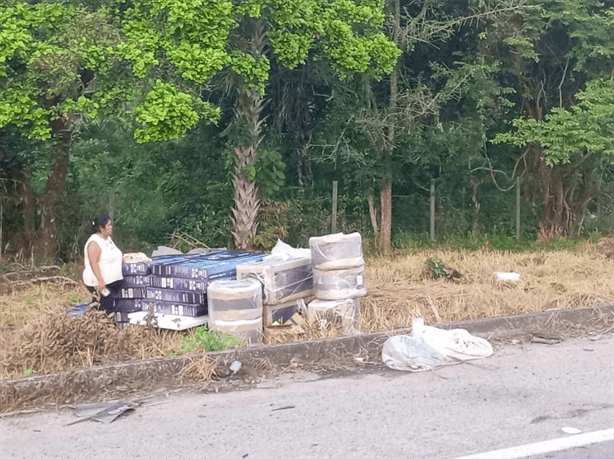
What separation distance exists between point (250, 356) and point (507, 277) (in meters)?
5.02

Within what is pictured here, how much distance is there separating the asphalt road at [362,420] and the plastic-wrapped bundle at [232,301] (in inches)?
35.7

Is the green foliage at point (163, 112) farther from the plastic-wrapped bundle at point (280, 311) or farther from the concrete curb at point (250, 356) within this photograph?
the concrete curb at point (250, 356)

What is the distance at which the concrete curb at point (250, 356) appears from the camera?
268 inches

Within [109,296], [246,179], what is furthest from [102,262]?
[246,179]

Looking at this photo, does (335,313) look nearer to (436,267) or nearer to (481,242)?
(436,267)

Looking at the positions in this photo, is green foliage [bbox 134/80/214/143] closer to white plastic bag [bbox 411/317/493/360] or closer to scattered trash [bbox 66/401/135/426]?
white plastic bag [bbox 411/317/493/360]

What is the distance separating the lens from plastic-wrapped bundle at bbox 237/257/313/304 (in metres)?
8.52

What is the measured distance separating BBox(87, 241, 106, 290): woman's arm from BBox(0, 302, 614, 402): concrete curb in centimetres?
141

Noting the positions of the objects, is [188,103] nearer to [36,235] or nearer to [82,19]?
[82,19]

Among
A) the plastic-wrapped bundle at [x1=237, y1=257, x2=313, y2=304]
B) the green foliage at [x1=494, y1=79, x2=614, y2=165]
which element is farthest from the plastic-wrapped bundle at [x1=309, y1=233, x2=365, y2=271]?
the green foliage at [x1=494, y1=79, x2=614, y2=165]

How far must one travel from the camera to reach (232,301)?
25.8ft

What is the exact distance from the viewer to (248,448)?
220 inches

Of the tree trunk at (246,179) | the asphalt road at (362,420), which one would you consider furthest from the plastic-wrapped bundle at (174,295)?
the tree trunk at (246,179)

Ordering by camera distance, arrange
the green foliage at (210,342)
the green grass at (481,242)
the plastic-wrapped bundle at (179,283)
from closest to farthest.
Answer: the green foliage at (210,342) < the plastic-wrapped bundle at (179,283) < the green grass at (481,242)
